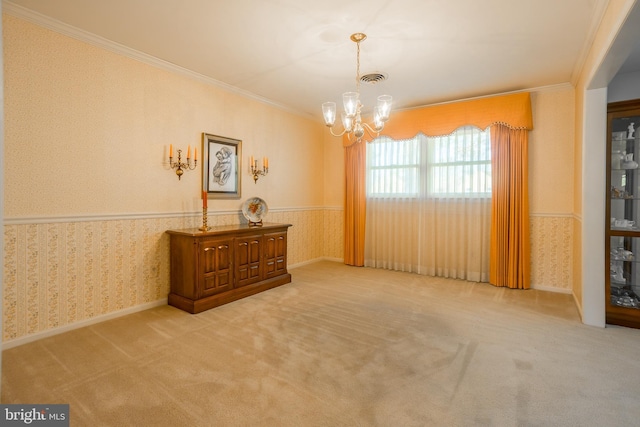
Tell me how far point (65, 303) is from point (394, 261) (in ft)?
13.6

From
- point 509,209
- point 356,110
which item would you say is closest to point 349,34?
point 356,110

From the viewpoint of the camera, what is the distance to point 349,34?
2.83 meters

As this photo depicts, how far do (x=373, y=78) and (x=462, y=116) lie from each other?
1539 mm

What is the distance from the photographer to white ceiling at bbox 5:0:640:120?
2.47m

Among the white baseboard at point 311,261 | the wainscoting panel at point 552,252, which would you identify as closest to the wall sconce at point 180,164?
the white baseboard at point 311,261

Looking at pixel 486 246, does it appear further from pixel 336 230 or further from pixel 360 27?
pixel 360 27

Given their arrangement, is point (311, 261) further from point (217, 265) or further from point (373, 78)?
point (373, 78)

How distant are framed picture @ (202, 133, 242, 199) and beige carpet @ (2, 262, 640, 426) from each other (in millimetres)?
1477

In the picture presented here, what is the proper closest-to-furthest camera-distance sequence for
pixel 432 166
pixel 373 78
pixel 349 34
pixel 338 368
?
pixel 338 368 → pixel 349 34 → pixel 373 78 → pixel 432 166

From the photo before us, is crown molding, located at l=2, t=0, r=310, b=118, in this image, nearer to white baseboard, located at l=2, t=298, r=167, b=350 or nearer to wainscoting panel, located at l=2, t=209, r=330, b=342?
wainscoting panel, located at l=2, t=209, r=330, b=342

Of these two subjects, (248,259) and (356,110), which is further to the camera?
(248,259)

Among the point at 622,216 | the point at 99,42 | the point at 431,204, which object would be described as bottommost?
the point at 622,216

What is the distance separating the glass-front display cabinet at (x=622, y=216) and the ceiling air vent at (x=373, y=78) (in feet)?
7.10

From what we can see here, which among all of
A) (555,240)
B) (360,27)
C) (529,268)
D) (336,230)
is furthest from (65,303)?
(555,240)
